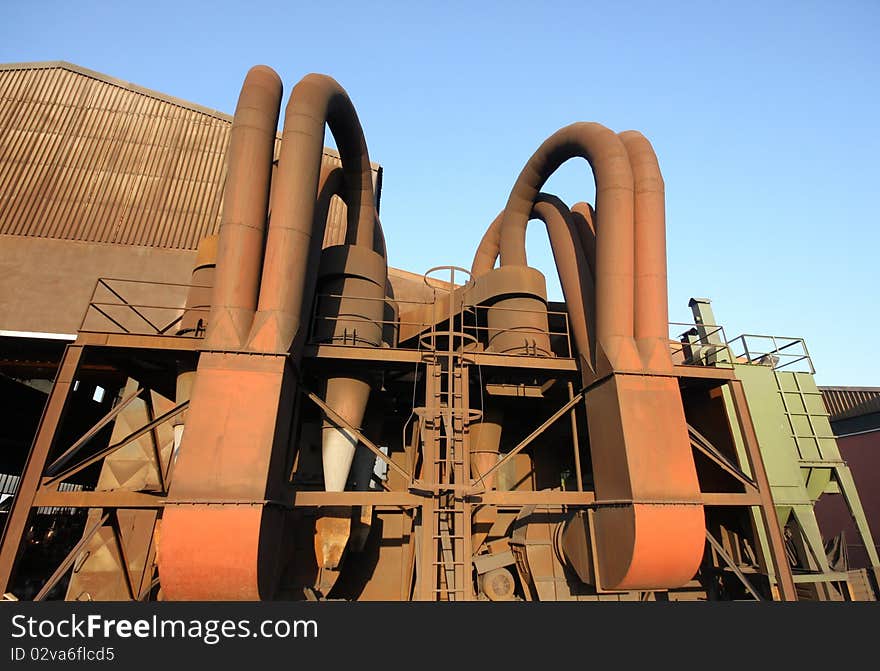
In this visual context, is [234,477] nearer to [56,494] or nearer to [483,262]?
[56,494]

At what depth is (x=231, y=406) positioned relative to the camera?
22.6 feet

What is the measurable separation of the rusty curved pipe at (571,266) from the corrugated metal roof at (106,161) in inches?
347

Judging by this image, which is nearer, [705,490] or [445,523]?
A: [445,523]

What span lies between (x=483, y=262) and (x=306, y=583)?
32.2 feet

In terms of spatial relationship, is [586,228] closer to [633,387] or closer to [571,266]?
[571,266]

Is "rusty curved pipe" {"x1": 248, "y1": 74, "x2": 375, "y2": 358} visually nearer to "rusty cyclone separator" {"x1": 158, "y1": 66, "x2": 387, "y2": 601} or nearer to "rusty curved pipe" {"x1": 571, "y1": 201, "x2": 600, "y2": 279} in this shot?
"rusty cyclone separator" {"x1": 158, "y1": 66, "x2": 387, "y2": 601}

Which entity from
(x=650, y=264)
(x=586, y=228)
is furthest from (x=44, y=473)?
(x=586, y=228)

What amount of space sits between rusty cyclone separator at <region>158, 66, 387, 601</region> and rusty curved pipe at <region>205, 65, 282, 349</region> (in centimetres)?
2

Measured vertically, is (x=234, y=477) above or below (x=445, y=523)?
above

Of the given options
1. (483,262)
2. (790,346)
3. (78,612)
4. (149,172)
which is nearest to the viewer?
(78,612)

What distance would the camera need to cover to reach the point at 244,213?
25.2ft

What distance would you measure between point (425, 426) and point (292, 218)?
4202 millimetres

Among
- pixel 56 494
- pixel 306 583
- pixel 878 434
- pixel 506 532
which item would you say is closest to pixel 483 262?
pixel 506 532

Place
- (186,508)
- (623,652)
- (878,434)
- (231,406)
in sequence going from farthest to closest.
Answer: (878,434) < (231,406) < (186,508) < (623,652)
